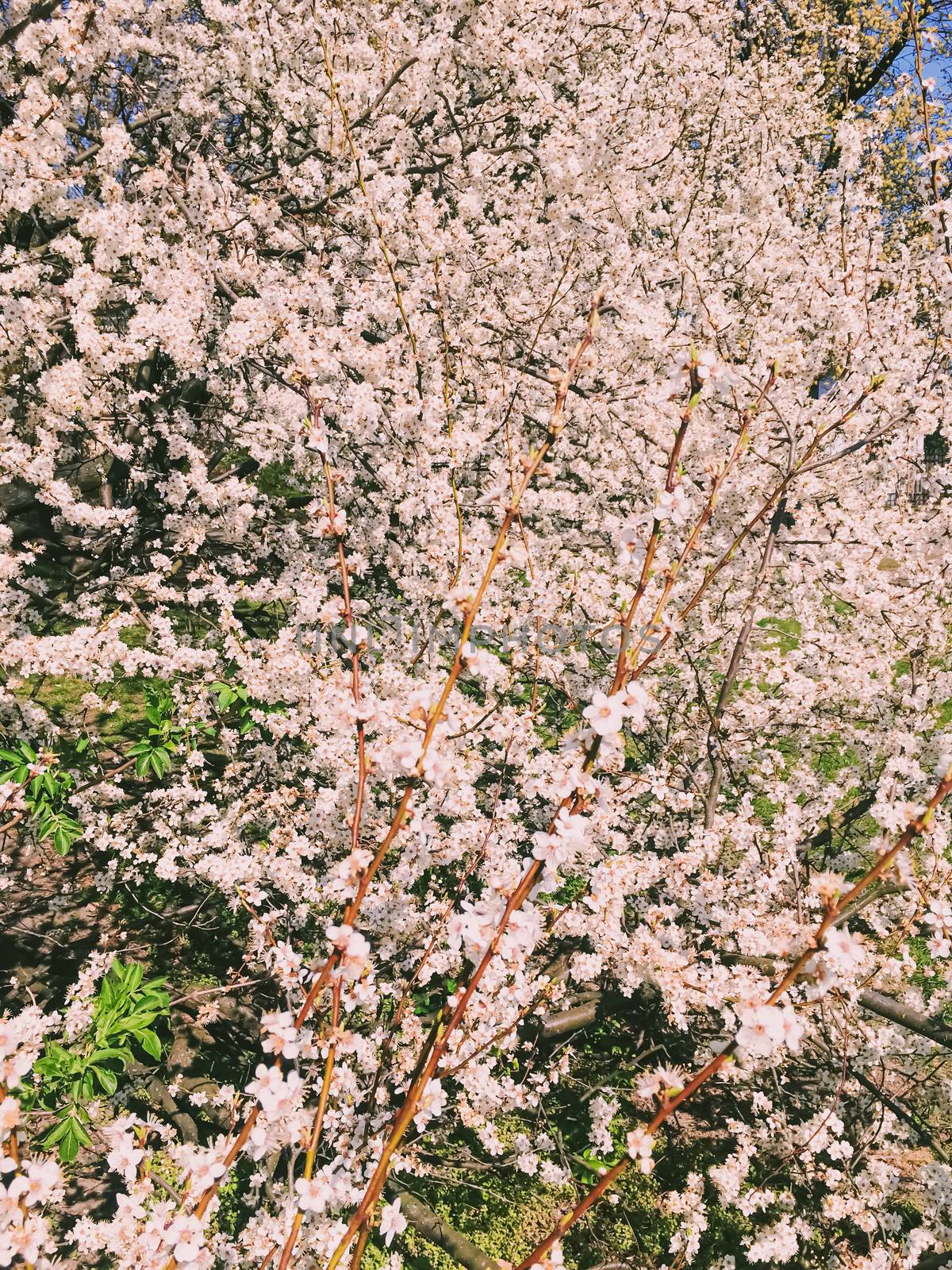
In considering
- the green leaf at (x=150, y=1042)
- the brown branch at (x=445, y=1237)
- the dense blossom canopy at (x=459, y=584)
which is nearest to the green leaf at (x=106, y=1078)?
the dense blossom canopy at (x=459, y=584)

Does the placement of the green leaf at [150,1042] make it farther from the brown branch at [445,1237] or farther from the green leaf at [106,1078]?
the brown branch at [445,1237]

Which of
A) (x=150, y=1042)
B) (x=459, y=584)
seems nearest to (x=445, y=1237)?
(x=150, y=1042)

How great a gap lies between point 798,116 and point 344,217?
7.20 metres

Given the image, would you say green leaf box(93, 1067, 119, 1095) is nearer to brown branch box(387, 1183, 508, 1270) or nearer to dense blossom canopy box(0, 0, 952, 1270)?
dense blossom canopy box(0, 0, 952, 1270)

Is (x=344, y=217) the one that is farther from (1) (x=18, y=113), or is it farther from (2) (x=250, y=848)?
(2) (x=250, y=848)

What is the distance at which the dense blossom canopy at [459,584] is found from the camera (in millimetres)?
3441

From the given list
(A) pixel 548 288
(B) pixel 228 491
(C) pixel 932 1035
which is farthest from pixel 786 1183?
(A) pixel 548 288

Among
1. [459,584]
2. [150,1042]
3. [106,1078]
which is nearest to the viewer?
[459,584]

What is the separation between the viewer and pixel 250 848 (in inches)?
170

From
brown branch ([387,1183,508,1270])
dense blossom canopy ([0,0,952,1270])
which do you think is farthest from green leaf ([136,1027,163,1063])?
brown branch ([387,1183,508,1270])

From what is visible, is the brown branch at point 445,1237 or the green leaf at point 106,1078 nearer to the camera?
the green leaf at point 106,1078

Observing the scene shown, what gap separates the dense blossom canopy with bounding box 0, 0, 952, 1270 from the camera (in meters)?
3.44

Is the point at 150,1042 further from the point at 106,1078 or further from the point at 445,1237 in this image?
the point at 445,1237

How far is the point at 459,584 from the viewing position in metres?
2.62
